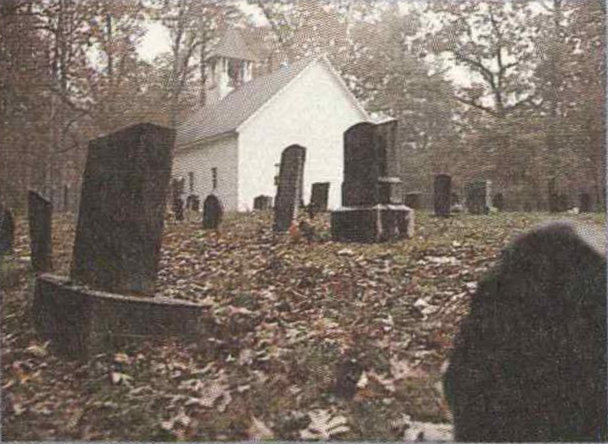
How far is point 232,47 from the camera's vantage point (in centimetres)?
263

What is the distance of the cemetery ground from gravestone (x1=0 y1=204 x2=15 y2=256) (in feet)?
0.09

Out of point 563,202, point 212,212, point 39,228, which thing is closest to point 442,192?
point 563,202

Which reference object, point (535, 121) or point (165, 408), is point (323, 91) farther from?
point (165, 408)

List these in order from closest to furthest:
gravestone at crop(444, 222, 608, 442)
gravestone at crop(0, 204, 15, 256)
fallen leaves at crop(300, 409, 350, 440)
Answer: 1. gravestone at crop(444, 222, 608, 442)
2. fallen leaves at crop(300, 409, 350, 440)
3. gravestone at crop(0, 204, 15, 256)

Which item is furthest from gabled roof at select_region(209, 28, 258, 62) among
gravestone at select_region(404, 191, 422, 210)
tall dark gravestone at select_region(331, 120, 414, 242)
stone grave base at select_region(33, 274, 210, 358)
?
stone grave base at select_region(33, 274, 210, 358)

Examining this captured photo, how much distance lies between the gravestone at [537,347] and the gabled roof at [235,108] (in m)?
1.13

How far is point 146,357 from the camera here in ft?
7.61

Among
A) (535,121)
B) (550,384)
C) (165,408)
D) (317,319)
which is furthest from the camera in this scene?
(535,121)

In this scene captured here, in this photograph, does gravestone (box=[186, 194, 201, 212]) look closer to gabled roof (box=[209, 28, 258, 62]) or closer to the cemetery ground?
the cemetery ground

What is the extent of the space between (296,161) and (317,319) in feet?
2.07

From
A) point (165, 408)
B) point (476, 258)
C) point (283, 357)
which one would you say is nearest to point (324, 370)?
point (283, 357)

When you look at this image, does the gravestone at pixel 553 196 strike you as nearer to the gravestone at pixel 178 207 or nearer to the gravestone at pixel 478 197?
the gravestone at pixel 478 197

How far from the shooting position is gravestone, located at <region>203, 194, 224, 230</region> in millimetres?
2576

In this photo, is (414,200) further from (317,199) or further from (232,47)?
(232,47)
